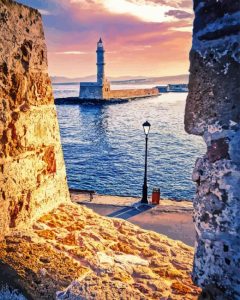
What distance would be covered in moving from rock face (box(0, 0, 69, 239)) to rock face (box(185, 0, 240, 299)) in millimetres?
1824

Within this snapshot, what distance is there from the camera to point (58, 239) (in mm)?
2947

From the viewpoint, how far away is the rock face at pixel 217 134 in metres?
1.36

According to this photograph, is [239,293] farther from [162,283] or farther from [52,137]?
[52,137]

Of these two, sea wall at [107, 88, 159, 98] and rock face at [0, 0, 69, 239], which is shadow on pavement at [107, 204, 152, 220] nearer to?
rock face at [0, 0, 69, 239]

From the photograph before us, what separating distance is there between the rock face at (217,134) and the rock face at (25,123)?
1824 mm

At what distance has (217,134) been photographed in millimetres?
1435

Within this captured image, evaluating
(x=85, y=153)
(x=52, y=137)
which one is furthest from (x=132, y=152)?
(x=52, y=137)

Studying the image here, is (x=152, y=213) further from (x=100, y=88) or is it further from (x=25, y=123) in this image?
(x=100, y=88)

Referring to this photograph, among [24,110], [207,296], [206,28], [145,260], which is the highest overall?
[206,28]

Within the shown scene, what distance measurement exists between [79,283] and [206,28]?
188 centimetres

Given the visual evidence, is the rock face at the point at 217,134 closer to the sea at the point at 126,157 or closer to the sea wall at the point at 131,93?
the sea at the point at 126,157

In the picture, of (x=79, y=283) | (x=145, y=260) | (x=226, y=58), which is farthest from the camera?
(x=145, y=260)

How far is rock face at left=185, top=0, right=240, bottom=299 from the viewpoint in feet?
4.47

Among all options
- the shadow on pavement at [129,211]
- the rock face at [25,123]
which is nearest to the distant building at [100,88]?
the shadow on pavement at [129,211]
